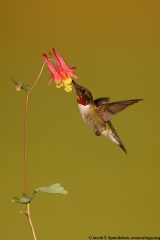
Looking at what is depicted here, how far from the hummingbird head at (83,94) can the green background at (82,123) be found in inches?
15.4

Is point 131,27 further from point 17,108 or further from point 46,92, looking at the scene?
point 17,108

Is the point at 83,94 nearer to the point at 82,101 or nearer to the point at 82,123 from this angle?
the point at 82,101

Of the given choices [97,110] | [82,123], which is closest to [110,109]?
[97,110]

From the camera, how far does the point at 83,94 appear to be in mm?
1248

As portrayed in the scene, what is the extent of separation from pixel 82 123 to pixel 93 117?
356 mm

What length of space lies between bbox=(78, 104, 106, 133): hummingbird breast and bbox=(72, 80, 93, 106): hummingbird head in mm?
18

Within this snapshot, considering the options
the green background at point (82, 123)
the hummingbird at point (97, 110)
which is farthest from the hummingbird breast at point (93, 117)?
the green background at point (82, 123)

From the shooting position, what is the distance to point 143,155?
163 cm

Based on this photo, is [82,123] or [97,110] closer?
[97,110]

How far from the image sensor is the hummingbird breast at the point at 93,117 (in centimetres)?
129

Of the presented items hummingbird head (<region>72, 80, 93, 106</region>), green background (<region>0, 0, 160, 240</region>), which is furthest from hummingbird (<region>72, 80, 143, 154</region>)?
green background (<region>0, 0, 160, 240</region>)

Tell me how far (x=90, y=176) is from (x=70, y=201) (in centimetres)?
14

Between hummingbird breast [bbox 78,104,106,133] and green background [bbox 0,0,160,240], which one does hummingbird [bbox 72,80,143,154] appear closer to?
hummingbird breast [bbox 78,104,106,133]

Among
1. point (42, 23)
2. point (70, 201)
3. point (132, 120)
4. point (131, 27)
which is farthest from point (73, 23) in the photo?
point (70, 201)
